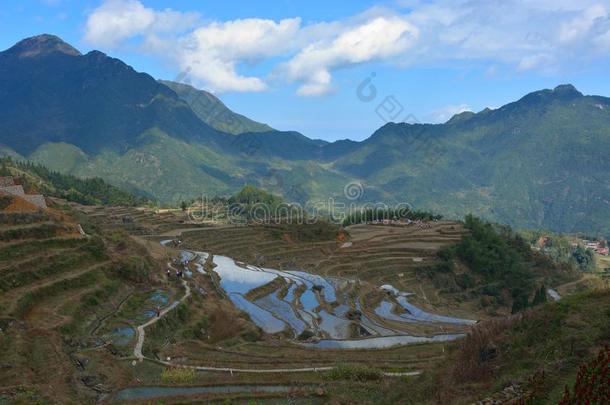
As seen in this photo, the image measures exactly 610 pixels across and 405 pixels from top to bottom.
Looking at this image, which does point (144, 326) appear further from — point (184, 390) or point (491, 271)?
point (491, 271)

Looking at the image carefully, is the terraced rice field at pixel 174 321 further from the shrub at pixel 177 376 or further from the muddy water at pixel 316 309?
the shrub at pixel 177 376

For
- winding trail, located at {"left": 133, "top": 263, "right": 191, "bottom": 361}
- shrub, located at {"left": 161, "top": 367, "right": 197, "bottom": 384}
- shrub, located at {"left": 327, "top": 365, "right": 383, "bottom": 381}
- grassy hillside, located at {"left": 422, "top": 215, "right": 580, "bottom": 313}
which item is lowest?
grassy hillside, located at {"left": 422, "top": 215, "right": 580, "bottom": 313}

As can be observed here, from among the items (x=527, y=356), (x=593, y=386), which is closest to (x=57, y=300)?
(x=527, y=356)

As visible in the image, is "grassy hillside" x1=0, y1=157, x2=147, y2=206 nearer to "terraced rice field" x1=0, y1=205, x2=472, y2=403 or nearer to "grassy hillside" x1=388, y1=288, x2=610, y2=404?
"terraced rice field" x1=0, y1=205, x2=472, y2=403

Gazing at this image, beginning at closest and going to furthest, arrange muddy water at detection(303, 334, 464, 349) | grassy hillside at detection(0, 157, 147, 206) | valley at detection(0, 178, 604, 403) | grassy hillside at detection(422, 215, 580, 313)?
1. valley at detection(0, 178, 604, 403)
2. muddy water at detection(303, 334, 464, 349)
3. grassy hillside at detection(422, 215, 580, 313)
4. grassy hillside at detection(0, 157, 147, 206)

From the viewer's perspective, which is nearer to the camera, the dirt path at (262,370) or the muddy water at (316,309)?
the dirt path at (262,370)

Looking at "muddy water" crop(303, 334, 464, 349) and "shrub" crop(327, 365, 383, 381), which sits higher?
"shrub" crop(327, 365, 383, 381)

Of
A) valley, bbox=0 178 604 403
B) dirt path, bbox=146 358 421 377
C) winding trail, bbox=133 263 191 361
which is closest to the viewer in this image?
valley, bbox=0 178 604 403

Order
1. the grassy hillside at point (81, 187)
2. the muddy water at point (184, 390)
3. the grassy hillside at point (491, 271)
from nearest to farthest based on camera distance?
1. the muddy water at point (184, 390)
2. the grassy hillside at point (491, 271)
3. the grassy hillside at point (81, 187)

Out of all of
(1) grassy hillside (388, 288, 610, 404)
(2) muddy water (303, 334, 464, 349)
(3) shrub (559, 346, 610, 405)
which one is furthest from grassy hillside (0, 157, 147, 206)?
(3) shrub (559, 346, 610, 405)

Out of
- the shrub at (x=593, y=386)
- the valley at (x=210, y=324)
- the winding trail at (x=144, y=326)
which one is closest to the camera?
the shrub at (x=593, y=386)

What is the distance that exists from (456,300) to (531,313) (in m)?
42.7

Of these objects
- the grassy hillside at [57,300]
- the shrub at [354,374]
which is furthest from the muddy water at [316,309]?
the grassy hillside at [57,300]

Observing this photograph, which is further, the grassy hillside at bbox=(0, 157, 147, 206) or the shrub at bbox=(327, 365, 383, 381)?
the grassy hillside at bbox=(0, 157, 147, 206)
